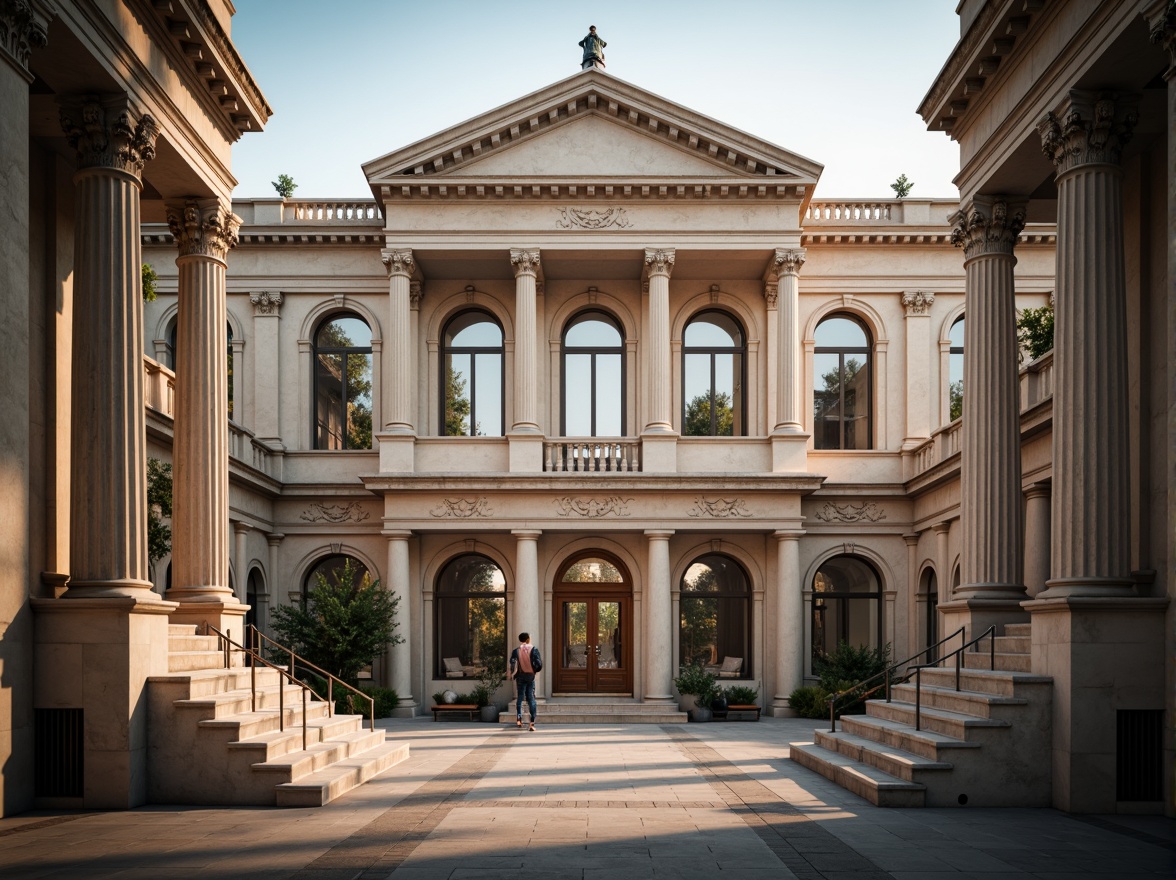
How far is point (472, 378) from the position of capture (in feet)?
108

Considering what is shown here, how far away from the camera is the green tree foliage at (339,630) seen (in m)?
27.0

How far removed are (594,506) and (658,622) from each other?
333cm

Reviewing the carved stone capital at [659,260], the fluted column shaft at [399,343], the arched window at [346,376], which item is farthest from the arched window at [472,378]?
the carved stone capital at [659,260]

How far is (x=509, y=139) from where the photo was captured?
30.5 m

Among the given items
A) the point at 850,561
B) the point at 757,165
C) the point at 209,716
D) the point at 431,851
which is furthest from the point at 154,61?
the point at 850,561

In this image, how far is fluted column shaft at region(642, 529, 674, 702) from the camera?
1163 inches

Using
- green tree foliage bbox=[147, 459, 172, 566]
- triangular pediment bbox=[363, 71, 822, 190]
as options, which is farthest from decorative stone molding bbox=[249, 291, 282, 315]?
green tree foliage bbox=[147, 459, 172, 566]

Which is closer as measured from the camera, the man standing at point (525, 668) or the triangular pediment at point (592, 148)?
the man standing at point (525, 668)

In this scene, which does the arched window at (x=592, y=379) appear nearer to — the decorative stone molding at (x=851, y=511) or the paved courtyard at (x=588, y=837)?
the decorative stone molding at (x=851, y=511)

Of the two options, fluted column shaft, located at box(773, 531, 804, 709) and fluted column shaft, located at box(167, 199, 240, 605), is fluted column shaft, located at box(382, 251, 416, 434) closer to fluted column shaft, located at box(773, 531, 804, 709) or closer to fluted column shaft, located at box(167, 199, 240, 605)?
fluted column shaft, located at box(773, 531, 804, 709)

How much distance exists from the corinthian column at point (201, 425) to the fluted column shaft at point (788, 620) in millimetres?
16132

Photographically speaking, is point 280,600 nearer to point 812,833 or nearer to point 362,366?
point 362,366

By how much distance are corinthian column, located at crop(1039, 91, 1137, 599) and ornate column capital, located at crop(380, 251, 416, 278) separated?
1868 cm

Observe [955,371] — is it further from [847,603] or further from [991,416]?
[991,416]
